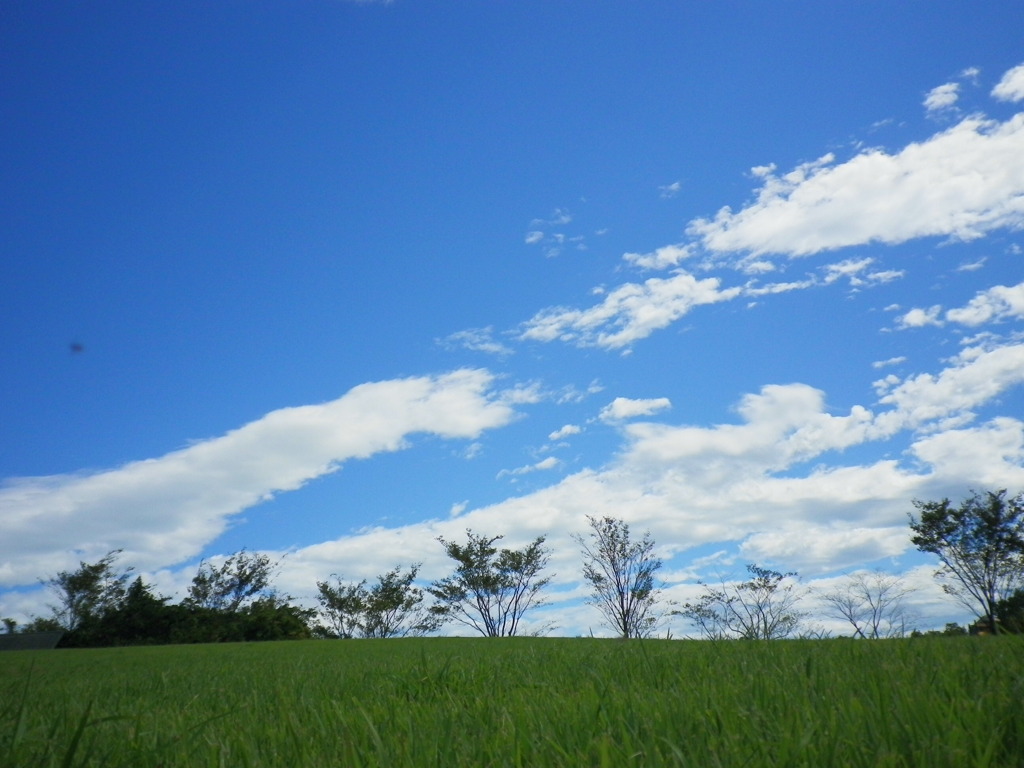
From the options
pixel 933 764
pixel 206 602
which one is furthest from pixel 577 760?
pixel 206 602

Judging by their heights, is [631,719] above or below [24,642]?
above

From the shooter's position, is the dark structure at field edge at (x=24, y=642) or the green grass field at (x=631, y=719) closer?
the green grass field at (x=631, y=719)

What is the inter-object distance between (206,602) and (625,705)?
118 feet

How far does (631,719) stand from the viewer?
200 cm

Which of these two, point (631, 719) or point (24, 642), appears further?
point (24, 642)

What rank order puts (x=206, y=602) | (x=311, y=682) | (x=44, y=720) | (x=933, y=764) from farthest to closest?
(x=206, y=602) → (x=311, y=682) → (x=44, y=720) → (x=933, y=764)

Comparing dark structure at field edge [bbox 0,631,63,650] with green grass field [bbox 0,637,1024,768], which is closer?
green grass field [bbox 0,637,1024,768]

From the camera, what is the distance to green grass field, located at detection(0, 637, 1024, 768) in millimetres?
1611

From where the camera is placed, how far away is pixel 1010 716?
1672mm

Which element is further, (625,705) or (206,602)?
(206,602)

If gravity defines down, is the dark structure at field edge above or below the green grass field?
below

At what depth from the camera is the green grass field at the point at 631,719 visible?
1.61m

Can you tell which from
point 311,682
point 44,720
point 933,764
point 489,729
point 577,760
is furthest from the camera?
point 311,682

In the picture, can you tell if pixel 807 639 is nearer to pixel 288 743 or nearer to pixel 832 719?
pixel 832 719
